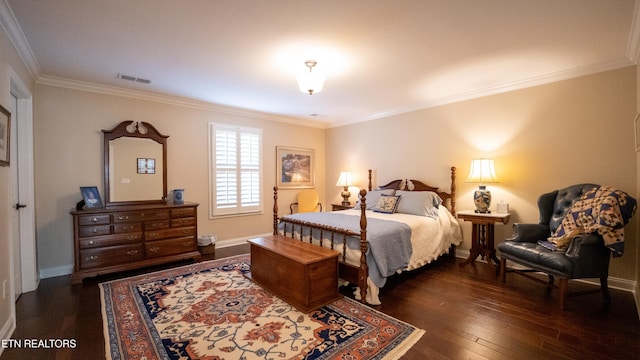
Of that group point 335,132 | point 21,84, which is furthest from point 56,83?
point 335,132

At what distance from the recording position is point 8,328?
218cm

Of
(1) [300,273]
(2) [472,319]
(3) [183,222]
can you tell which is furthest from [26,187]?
(2) [472,319]

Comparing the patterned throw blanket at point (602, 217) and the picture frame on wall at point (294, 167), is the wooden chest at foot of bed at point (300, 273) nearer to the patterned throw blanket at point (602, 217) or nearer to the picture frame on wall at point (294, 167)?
the patterned throw blanket at point (602, 217)

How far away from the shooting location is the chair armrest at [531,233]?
320cm

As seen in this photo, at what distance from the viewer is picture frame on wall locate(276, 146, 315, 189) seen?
5.84 meters

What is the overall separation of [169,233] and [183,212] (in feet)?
1.13

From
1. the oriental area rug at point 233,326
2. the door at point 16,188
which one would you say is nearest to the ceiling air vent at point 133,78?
the door at point 16,188

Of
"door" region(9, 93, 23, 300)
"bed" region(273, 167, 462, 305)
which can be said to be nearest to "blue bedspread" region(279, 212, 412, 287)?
"bed" region(273, 167, 462, 305)

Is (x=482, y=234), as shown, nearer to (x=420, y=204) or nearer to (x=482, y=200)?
(x=482, y=200)

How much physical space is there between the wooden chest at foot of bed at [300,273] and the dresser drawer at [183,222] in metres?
1.60

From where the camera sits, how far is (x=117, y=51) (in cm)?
283

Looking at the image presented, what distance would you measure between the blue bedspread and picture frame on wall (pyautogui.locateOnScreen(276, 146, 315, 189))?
254 centimetres

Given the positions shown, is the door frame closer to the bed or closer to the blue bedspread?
the bed

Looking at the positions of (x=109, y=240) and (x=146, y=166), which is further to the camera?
(x=146, y=166)
